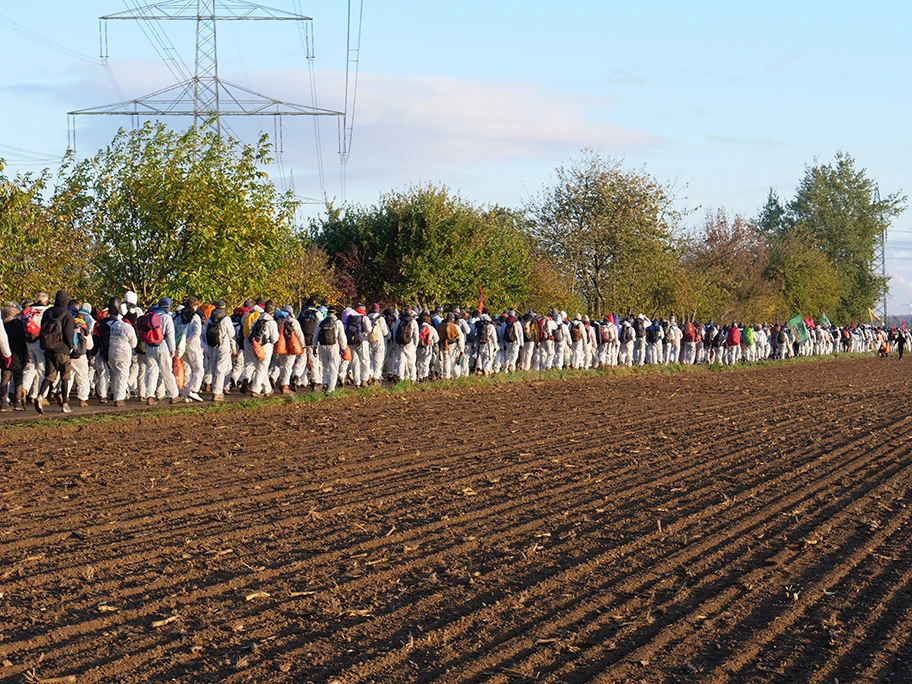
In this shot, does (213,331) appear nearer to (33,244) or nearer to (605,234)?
(33,244)

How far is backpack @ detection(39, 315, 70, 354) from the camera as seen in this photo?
1712 centimetres

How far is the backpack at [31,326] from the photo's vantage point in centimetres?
1766

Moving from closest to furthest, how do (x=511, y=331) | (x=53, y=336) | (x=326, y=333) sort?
1. (x=53, y=336)
2. (x=326, y=333)
3. (x=511, y=331)

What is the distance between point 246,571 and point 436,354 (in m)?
21.2

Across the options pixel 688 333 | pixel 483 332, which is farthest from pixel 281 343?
pixel 688 333

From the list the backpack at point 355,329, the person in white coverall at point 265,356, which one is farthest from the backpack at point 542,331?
the person in white coverall at point 265,356

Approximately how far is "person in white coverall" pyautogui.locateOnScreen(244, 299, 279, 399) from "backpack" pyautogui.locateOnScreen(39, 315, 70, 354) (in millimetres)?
4332

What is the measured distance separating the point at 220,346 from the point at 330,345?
3.11 m

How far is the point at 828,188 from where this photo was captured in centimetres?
9688

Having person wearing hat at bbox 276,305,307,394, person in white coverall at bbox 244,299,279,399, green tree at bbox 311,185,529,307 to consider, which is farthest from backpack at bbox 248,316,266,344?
green tree at bbox 311,185,529,307

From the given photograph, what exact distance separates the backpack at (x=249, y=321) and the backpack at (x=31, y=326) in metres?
4.36

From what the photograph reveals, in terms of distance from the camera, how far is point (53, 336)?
56.2 feet

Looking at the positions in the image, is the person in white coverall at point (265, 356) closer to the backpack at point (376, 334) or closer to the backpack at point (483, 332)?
the backpack at point (376, 334)

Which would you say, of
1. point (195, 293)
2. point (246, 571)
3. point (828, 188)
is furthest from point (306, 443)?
point (828, 188)
